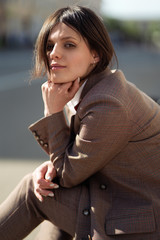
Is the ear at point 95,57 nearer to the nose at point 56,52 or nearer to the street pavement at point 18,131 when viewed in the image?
the nose at point 56,52

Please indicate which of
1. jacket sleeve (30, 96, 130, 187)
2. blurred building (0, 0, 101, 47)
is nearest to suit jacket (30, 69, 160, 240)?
jacket sleeve (30, 96, 130, 187)

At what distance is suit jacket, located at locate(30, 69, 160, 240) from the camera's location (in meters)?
1.82

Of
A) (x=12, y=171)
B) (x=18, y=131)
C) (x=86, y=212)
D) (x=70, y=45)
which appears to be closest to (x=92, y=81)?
(x=70, y=45)

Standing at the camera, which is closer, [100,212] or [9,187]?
[100,212]

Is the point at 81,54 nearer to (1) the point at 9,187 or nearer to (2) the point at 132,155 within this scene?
(2) the point at 132,155

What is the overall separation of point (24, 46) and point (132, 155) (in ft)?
118

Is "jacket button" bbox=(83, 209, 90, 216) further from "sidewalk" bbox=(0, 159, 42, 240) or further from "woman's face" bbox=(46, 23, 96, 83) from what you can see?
"sidewalk" bbox=(0, 159, 42, 240)

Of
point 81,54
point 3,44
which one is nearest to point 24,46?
point 3,44

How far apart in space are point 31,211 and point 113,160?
0.51 m

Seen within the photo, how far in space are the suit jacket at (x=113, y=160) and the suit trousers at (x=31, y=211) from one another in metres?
0.06

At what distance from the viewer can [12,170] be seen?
438cm

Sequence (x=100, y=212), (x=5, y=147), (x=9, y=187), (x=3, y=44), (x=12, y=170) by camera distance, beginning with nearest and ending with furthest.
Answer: (x=100, y=212) → (x=9, y=187) → (x=12, y=170) → (x=5, y=147) → (x=3, y=44)

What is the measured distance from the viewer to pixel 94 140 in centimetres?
184

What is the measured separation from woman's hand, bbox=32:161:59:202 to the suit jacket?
0.18 ft
